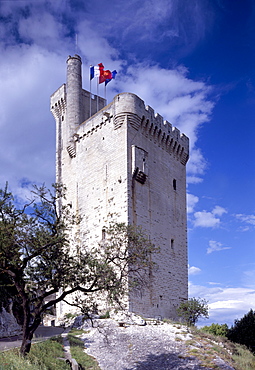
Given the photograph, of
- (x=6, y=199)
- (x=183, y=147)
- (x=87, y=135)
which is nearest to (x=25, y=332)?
(x=6, y=199)

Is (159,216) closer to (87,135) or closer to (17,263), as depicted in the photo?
(87,135)

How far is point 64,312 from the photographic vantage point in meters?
26.2

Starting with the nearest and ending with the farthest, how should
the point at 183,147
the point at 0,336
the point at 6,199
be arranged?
1. the point at 6,199
2. the point at 0,336
3. the point at 183,147

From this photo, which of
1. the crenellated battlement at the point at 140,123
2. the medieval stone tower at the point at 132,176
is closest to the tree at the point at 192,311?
the medieval stone tower at the point at 132,176

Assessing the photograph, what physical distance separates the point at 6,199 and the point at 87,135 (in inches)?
610

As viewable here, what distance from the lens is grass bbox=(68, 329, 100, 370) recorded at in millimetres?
14030

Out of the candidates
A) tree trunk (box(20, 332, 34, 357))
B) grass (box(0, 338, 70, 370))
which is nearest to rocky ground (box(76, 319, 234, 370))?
grass (box(0, 338, 70, 370))

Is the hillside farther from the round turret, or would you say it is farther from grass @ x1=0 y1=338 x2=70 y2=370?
the round turret

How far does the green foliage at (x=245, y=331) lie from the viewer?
27.9 m

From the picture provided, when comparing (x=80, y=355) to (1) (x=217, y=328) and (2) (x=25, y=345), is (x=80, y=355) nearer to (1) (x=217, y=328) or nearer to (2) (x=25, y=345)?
(2) (x=25, y=345)

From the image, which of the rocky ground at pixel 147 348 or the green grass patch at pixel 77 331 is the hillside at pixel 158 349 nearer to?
the rocky ground at pixel 147 348

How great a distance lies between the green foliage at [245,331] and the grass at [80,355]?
14548mm

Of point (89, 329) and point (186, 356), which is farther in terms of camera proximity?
point (89, 329)

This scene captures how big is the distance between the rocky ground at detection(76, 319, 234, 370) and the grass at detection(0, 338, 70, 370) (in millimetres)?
1527
